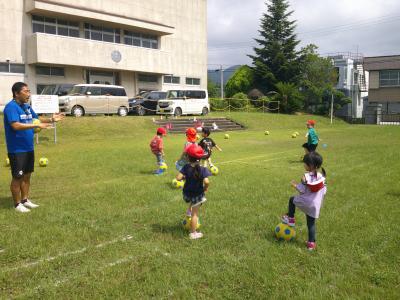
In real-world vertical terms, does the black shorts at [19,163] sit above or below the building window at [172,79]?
below

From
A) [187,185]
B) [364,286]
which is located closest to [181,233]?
[187,185]

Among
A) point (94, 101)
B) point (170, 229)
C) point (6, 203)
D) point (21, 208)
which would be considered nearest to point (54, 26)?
point (94, 101)

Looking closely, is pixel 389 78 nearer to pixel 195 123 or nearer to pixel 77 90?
pixel 195 123

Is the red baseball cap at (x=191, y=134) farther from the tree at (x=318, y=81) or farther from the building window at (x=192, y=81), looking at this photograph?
the tree at (x=318, y=81)

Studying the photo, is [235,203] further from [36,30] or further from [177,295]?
[36,30]

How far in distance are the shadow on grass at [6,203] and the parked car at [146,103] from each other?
66.3 ft

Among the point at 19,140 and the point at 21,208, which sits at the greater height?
the point at 19,140

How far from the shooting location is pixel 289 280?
381cm

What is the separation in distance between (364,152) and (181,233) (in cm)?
1083

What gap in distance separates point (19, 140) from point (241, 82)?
43.1 m

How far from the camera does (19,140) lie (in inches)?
247

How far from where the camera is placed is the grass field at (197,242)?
12.1 ft

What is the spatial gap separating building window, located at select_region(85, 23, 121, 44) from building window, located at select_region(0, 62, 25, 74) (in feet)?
19.7

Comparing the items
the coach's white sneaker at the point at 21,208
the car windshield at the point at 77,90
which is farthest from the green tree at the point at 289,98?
the coach's white sneaker at the point at 21,208
